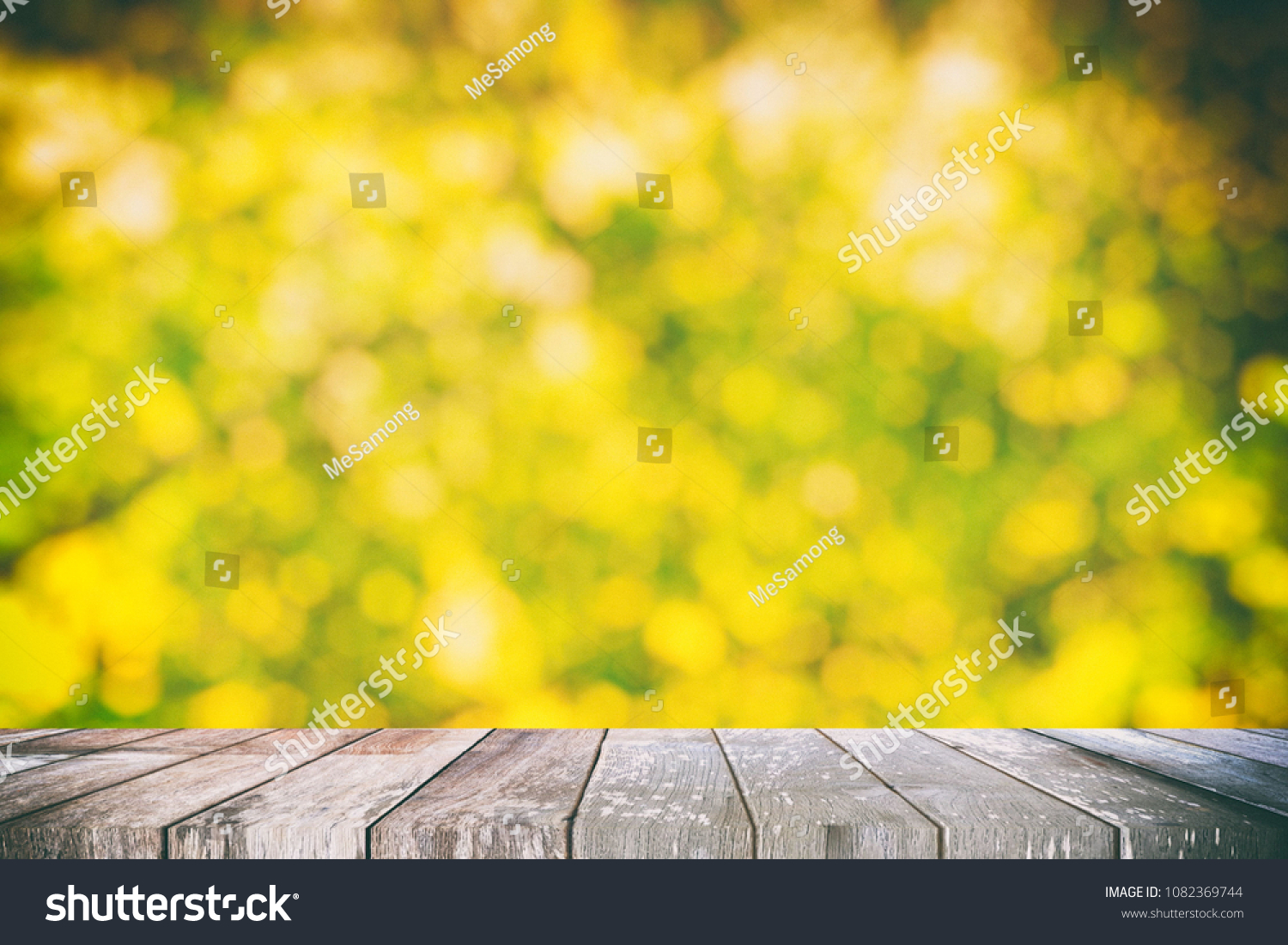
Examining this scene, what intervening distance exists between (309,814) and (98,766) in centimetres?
44

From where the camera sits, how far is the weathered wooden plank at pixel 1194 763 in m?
0.91

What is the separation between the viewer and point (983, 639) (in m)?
1.35

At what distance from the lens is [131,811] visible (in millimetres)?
813

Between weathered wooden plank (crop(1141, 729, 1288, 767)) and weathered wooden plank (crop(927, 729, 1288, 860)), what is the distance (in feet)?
0.76

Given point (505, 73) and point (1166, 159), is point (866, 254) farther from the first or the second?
point (505, 73)

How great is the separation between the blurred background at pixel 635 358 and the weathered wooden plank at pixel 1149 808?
0.98 ft

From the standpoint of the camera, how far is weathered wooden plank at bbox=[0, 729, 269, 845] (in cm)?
86
